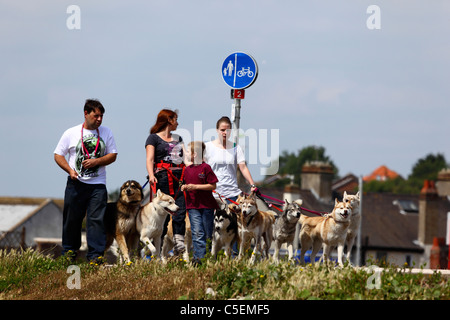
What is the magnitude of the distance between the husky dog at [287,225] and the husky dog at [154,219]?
1791mm

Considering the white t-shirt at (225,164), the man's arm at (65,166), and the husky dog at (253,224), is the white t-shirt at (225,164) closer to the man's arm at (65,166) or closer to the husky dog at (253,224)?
the husky dog at (253,224)

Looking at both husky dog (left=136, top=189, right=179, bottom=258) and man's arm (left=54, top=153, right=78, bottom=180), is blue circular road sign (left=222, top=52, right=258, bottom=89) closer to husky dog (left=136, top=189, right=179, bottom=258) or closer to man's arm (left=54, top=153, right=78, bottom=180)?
husky dog (left=136, top=189, right=179, bottom=258)

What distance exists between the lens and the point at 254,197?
12.2 metres

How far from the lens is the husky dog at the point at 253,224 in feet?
39.5

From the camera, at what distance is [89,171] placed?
38.6ft

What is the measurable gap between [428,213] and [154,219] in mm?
48642

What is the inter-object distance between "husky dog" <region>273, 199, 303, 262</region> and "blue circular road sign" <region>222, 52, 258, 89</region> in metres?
2.30

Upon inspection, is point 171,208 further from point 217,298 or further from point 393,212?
point 393,212

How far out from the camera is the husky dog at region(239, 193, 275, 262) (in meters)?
12.1

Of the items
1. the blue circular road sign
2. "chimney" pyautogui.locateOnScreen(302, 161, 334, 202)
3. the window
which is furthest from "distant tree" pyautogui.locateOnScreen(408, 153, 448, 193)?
the blue circular road sign

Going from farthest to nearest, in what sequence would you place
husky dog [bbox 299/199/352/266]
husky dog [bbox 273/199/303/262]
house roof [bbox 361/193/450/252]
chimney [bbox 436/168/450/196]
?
chimney [bbox 436/168/450/196] < house roof [bbox 361/193/450/252] < husky dog [bbox 273/199/303/262] < husky dog [bbox 299/199/352/266]

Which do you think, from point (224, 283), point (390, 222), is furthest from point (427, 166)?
point (224, 283)

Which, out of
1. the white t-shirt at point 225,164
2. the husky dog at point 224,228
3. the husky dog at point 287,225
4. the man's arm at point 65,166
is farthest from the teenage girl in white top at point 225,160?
the man's arm at point 65,166
